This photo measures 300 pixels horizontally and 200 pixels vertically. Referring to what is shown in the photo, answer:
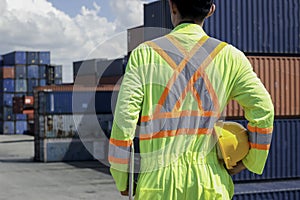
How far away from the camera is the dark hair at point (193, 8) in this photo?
291 cm

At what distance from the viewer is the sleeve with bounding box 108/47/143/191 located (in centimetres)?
267

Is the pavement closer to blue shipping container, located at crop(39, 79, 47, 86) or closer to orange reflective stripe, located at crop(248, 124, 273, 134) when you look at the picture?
orange reflective stripe, located at crop(248, 124, 273, 134)

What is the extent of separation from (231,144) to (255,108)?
0.71ft

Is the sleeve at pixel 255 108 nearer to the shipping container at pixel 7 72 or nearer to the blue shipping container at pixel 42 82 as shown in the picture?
the blue shipping container at pixel 42 82

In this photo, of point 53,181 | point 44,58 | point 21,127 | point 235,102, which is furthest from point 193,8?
point 21,127

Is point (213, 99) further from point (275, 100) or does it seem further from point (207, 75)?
point (275, 100)

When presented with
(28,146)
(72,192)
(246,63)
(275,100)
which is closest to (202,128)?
(246,63)

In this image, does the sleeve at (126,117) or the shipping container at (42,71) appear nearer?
the sleeve at (126,117)

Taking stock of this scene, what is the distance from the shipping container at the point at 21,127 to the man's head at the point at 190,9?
2069 inches

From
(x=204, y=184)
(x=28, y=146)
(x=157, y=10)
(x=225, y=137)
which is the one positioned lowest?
(x=28, y=146)

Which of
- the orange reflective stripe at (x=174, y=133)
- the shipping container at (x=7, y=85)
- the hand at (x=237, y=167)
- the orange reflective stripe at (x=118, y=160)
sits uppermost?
the shipping container at (x=7, y=85)

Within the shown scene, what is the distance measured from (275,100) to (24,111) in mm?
32726

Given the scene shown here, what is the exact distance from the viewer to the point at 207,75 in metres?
2.88

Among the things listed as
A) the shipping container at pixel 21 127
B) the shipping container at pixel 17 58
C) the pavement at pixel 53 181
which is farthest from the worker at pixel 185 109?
the shipping container at pixel 21 127
